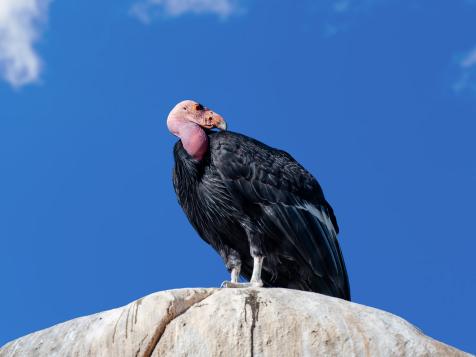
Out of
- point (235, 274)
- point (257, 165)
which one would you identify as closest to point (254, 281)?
point (235, 274)

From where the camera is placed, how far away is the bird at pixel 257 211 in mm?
12516

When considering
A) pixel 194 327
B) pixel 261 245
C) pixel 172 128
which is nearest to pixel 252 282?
pixel 261 245

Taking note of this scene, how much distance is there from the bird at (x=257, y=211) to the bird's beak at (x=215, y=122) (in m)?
0.23

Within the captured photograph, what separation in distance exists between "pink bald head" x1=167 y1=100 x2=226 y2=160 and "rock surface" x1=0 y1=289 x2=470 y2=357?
258 centimetres

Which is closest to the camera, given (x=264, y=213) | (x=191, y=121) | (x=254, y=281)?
(x=254, y=281)

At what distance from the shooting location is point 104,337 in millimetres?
10883

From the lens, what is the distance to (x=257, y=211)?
12.6 metres

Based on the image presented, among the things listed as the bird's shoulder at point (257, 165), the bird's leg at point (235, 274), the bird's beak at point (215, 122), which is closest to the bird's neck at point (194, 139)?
the bird's shoulder at point (257, 165)

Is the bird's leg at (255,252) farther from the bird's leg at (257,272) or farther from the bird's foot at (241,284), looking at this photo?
the bird's foot at (241,284)

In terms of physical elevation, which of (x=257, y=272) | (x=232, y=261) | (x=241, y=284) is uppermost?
(x=232, y=261)

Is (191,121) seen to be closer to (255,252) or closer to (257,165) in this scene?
(257,165)

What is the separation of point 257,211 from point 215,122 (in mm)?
1562

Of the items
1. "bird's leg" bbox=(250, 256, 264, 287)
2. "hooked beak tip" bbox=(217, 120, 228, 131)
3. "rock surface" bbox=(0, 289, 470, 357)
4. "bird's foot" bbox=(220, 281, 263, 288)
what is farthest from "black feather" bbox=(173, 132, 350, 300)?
"rock surface" bbox=(0, 289, 470, 357)

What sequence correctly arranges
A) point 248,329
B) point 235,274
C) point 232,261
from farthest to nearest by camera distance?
point 232,261 < point 235,274 < point 248,329
